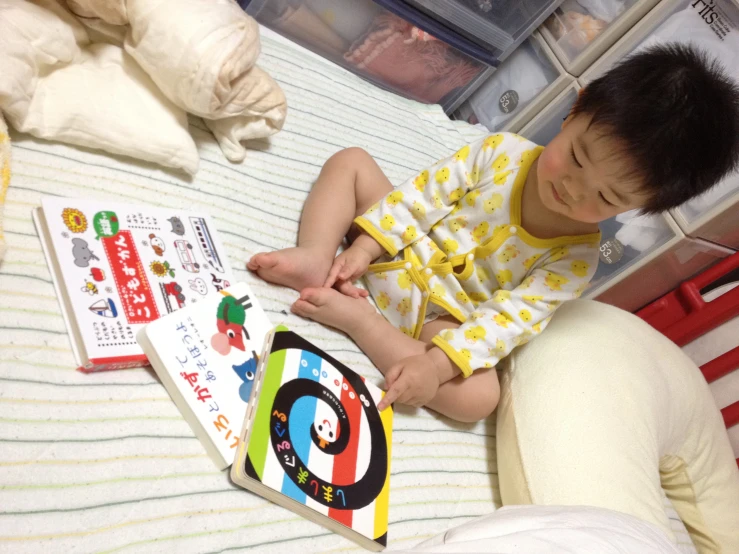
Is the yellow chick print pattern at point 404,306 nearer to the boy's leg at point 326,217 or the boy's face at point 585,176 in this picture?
the boy's leg at point 326,217

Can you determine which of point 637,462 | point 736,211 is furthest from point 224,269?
point 736,211

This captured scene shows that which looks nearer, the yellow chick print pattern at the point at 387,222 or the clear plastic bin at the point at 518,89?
the yellow chick print pattern at the point at 387,222

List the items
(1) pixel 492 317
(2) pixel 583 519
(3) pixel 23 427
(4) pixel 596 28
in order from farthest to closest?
(4) pixel 596 28
(1) pixel 492 317
(2) pixel 583 519
(3) pixel 23 427

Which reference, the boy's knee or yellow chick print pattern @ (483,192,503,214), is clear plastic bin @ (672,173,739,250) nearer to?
yellow chick print pattern @ (483,192,503,214)

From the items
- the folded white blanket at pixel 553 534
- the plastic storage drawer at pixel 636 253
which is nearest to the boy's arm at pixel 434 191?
the folded white blanket at pixel 553 534

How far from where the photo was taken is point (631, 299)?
4.61 feet

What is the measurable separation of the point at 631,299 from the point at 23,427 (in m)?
1.35

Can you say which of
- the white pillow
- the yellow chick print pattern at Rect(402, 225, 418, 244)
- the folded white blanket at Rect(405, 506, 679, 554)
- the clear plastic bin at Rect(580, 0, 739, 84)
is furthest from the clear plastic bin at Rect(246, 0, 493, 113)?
the folded white blanket at Rect(405, 506, 679, 554)

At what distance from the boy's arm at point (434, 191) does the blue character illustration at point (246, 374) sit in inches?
12.3

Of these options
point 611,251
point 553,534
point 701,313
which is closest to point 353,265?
point 553,534

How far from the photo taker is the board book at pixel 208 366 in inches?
21.2

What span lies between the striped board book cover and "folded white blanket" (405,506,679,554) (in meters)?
0.09

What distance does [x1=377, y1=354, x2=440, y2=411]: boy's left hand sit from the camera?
0.71 meters

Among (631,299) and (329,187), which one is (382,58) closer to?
(329,187)
